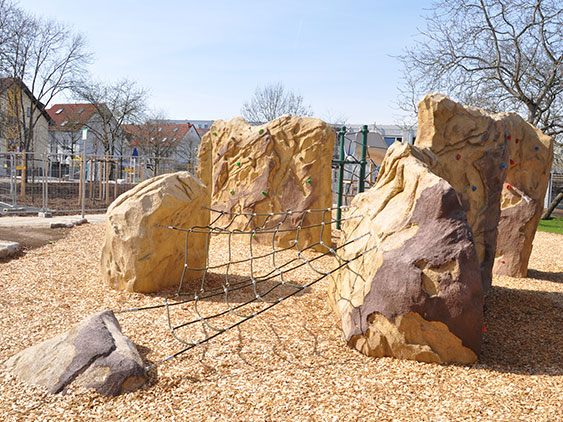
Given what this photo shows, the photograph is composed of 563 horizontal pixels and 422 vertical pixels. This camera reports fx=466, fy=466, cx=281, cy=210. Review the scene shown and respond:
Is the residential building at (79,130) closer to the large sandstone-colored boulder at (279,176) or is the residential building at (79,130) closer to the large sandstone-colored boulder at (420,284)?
the large sandstone-colored boulder at (279,176)

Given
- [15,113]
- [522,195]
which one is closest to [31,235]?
[522,195]

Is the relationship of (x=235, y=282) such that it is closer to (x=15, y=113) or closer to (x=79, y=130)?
(x=15, y=113)

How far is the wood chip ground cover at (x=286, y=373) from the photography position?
275 cm

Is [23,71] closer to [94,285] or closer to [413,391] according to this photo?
[94,285]

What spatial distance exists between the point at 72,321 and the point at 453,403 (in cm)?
321

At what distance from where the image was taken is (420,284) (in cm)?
331

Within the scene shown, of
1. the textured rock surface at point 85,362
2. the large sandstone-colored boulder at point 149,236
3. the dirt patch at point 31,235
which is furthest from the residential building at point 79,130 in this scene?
the textured rock surface at point 85,362

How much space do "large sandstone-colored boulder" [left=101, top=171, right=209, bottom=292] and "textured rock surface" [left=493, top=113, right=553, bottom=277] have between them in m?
5.11

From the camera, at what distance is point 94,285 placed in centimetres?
527

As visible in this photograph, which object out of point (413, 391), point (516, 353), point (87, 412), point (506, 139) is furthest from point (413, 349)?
point (506, 139)

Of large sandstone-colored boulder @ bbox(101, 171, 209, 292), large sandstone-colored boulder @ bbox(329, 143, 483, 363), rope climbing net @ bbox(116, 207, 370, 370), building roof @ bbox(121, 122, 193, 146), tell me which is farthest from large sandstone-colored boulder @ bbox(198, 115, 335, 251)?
building roof @ bbox(121, 122, 193, 146)

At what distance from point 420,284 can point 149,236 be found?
2.89m

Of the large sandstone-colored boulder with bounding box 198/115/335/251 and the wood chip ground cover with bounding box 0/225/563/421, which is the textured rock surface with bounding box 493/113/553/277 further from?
the large sandstone-colored boulder with bounding box 198/115/335/251

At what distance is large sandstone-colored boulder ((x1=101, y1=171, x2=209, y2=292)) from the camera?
16.2 ft
